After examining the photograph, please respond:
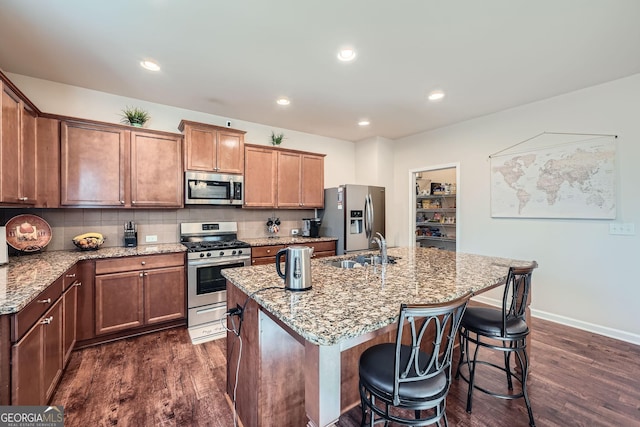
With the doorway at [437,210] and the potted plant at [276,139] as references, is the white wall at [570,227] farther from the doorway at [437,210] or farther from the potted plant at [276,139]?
the potted plant at [276,139]

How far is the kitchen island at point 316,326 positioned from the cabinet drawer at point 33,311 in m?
0.99

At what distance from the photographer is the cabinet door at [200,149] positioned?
332cm

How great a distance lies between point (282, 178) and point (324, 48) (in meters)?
2.12

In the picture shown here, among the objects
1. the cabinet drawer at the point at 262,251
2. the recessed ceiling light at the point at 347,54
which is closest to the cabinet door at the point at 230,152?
the cabinet drawer at the point at 262,251

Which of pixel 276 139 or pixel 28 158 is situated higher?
pixel 276 139

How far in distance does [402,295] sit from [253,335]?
81 cm

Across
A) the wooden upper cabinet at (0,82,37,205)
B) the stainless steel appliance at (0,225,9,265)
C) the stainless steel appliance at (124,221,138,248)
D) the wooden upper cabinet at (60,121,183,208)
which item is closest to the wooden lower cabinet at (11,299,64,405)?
the stainless steel appliance at (0,225,9,265)

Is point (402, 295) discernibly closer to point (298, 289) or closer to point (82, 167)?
point (298, 289)

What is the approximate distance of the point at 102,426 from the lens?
1689 mm

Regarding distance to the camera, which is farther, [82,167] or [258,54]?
[82,167]

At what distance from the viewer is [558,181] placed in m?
3.24

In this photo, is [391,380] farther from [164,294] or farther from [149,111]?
[149,111]

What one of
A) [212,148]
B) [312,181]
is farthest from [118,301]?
[312,181]

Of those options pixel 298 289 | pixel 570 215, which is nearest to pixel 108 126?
pixel 298 289
